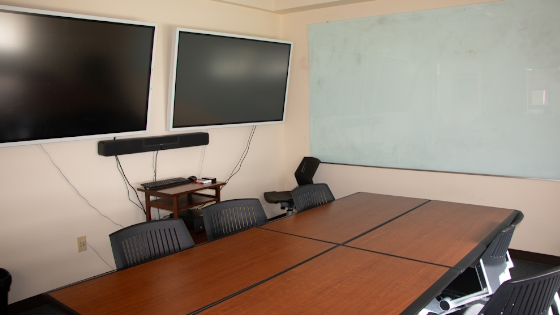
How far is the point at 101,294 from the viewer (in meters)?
2.07

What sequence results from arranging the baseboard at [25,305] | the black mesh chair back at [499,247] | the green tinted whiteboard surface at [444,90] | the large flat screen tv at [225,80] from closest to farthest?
1. the black mesh chair back at [499,247]
2. the baseboard at [25,305]
3. the green tinted whiteboard surface at [444,90]
4. the large flat screen tv at [225,80]

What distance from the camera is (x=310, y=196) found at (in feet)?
12.3

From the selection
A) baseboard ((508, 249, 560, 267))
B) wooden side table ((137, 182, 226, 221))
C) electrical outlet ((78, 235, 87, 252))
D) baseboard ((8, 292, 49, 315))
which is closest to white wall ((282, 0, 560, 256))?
baseboard ((508, 249, 560, 267))

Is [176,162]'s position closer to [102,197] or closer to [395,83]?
[102,197]

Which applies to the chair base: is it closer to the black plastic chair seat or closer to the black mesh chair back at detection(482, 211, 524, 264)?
the black mesh chair back at detection(482, 211, 524, 264)

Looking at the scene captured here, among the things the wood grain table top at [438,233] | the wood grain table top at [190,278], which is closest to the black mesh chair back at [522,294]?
the wood grain table top at [438,233]

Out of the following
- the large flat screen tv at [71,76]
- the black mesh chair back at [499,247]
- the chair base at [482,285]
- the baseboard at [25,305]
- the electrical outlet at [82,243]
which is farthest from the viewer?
the electrical outlet at [82,243]

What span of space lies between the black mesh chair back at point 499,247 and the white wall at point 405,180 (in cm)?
155

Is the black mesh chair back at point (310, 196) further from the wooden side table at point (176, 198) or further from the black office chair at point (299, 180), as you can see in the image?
the black office chair at point (299, 180)

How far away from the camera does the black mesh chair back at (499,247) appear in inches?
102

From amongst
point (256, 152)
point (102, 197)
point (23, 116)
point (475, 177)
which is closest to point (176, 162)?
point (102, 197)

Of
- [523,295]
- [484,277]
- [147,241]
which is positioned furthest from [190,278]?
[484,277]

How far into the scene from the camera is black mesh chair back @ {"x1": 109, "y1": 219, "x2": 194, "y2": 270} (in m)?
2.48

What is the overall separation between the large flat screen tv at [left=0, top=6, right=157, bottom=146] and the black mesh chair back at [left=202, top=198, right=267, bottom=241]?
137 centimetres
